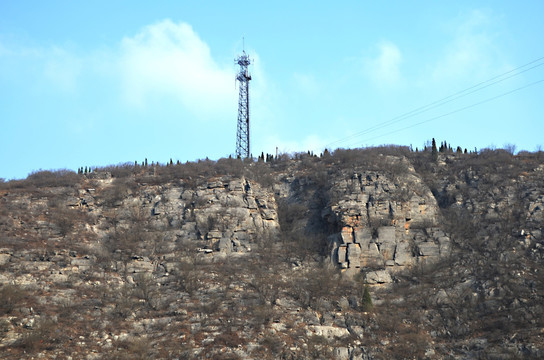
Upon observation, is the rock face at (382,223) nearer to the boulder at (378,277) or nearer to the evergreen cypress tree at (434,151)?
the boulder at (378,277)

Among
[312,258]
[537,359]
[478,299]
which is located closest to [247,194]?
[312,258]

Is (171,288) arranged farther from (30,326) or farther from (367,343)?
(367,343)

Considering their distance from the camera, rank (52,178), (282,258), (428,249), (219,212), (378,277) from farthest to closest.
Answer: (52,178)
(219,212)
(282,258)
(428,249)
(378,277)

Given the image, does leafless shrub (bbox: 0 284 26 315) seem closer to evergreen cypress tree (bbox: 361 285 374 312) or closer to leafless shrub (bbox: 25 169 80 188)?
leafless shrub (bbox: 25 169 80 188)

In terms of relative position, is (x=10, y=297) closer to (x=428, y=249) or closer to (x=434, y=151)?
(x=428, y=249)

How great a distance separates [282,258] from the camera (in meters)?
43.4

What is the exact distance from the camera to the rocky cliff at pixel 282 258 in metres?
34.3

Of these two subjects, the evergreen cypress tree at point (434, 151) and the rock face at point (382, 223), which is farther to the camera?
the evergreen cypress tree at point (434, 151)

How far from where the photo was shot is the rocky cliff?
34.3m

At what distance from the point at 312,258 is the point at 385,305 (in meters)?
6.68

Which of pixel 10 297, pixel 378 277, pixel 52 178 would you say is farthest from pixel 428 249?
pixel 52 178

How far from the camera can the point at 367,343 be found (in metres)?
35.2

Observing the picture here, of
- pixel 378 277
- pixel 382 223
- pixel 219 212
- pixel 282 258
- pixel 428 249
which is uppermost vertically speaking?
pixel 219 212

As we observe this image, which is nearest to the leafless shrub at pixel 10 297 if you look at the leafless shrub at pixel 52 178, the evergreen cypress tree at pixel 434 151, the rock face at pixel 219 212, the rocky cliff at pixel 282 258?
the rocky cliff at pixel 282 258
